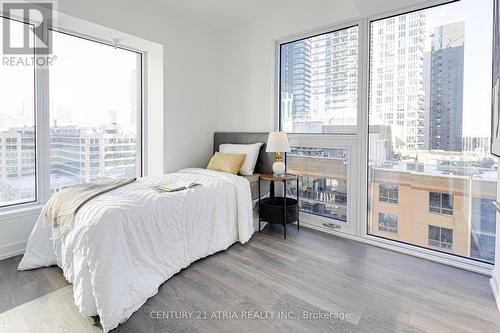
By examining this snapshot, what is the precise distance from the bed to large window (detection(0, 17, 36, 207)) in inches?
28.8

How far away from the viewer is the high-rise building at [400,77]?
2.50m

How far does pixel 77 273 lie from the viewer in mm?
1652

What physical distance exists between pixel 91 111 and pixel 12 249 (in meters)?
1.60

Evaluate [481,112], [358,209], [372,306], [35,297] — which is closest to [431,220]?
[358,209]

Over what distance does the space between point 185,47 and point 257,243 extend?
273 centimetres

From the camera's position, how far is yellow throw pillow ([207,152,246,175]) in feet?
10.6

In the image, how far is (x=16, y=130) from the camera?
256cm

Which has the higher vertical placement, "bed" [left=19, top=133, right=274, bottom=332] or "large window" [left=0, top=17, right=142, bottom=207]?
"large window" [left=0, top=17, right=142, bottom=207]

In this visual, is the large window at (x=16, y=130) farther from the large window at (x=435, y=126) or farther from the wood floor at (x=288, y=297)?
the large window at (x=435, y=126)

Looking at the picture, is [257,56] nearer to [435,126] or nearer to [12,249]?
[435,126]

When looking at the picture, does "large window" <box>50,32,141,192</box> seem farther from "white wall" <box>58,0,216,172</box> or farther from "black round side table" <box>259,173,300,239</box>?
"black round side table" <box>259,173,300,239</box>

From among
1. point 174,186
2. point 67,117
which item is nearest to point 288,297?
point 174,186

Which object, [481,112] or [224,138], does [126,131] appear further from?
[481,112]

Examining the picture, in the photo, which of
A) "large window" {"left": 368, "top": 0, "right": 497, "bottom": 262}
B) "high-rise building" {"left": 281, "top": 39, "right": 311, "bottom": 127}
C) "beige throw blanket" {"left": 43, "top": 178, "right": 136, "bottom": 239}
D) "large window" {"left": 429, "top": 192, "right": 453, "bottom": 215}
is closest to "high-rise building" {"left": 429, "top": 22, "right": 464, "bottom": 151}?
"large window" {"left": 368, "top": 0, "right": 497, "bottom": 262}
